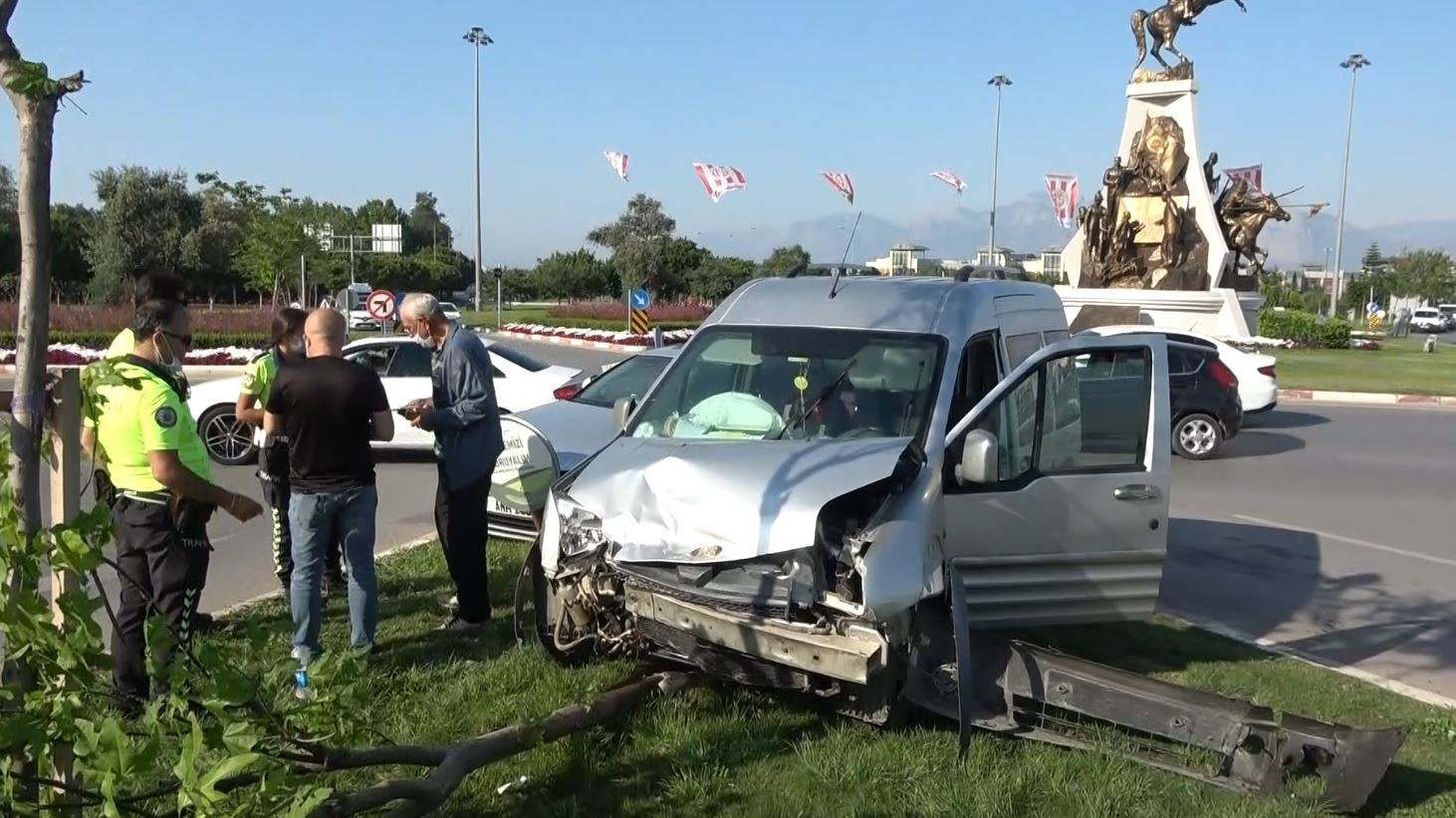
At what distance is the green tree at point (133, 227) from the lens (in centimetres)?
4591

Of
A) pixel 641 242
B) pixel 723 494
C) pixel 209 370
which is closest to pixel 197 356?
pixel 209 370

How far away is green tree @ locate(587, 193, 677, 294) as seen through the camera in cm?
6894

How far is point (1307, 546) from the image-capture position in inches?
356

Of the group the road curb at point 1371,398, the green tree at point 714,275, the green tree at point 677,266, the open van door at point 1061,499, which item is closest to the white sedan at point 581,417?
the open van door at point 1061,499

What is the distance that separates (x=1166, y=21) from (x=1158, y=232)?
644 centimetres

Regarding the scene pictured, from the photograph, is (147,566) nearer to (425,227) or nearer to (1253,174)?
(1253,174)

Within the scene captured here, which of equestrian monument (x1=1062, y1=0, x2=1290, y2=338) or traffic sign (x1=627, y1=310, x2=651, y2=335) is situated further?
traffic sign (x1=627, y1=310, x2=651, y2=335)

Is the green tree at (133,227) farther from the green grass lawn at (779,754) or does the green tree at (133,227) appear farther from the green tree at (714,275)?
the green grass lawn at (779,754)

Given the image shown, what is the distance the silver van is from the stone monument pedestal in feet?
86.6

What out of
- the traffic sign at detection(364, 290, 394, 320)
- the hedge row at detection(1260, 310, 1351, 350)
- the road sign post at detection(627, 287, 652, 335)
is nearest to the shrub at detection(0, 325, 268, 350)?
the traffic sign at detection(364, 290, 394, 320)

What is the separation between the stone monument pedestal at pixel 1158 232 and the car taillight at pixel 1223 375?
57.8 feet

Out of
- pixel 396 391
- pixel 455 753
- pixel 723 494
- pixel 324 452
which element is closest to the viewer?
pixel 455 753

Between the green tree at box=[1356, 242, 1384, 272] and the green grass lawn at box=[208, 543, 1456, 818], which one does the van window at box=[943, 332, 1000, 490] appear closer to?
the green grass lawn at box=[208, 543, 1456, 818]

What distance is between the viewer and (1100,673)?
4512mm
